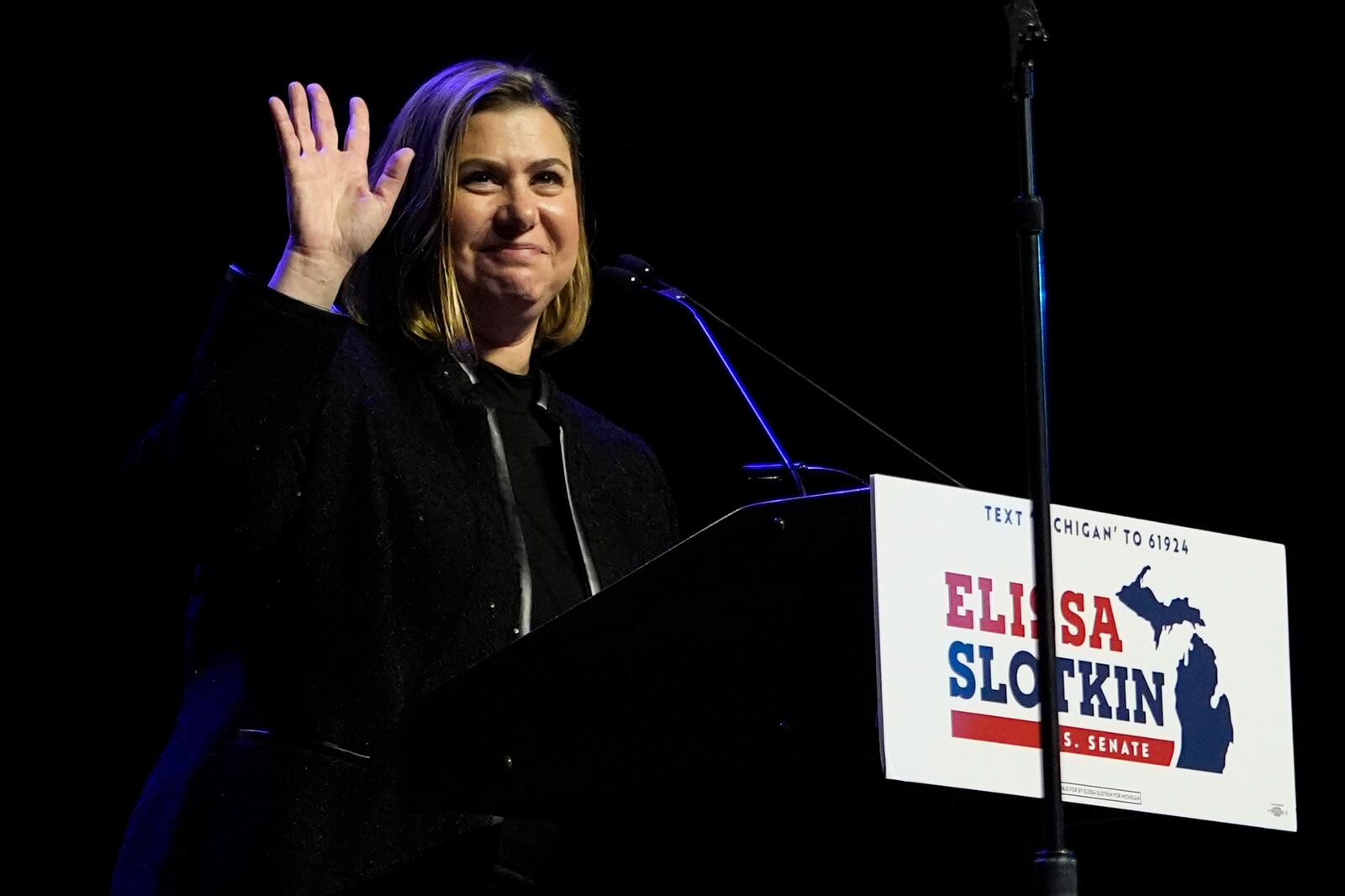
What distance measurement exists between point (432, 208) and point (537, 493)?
467mm

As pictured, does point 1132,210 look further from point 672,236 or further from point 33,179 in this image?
point 33,179

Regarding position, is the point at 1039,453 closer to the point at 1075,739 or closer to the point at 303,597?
the point at 1075,739

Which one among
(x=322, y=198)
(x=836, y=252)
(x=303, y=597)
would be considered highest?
(x=836, y=252)

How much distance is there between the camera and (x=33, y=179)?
11.6 feet

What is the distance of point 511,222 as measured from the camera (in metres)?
2.57

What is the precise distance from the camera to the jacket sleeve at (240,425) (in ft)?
6.39

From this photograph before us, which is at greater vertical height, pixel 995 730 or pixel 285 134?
pixel 285 134

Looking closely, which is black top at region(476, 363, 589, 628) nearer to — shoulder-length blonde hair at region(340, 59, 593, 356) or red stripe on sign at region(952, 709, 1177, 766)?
shoulder-length blonde hair at region(340, 59, 593, 356)

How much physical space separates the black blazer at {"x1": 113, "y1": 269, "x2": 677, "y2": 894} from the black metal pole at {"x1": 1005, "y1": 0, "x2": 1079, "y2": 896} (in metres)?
0.71

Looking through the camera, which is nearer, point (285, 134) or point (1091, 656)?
point (1091, 656)

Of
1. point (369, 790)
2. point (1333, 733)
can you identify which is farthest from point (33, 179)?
point (1333, 733)

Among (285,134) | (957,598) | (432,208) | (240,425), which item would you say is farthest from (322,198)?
(957,598)

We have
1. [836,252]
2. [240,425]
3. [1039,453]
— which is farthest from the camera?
[836,252]

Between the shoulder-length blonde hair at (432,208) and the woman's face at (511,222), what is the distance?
1.0 inches
